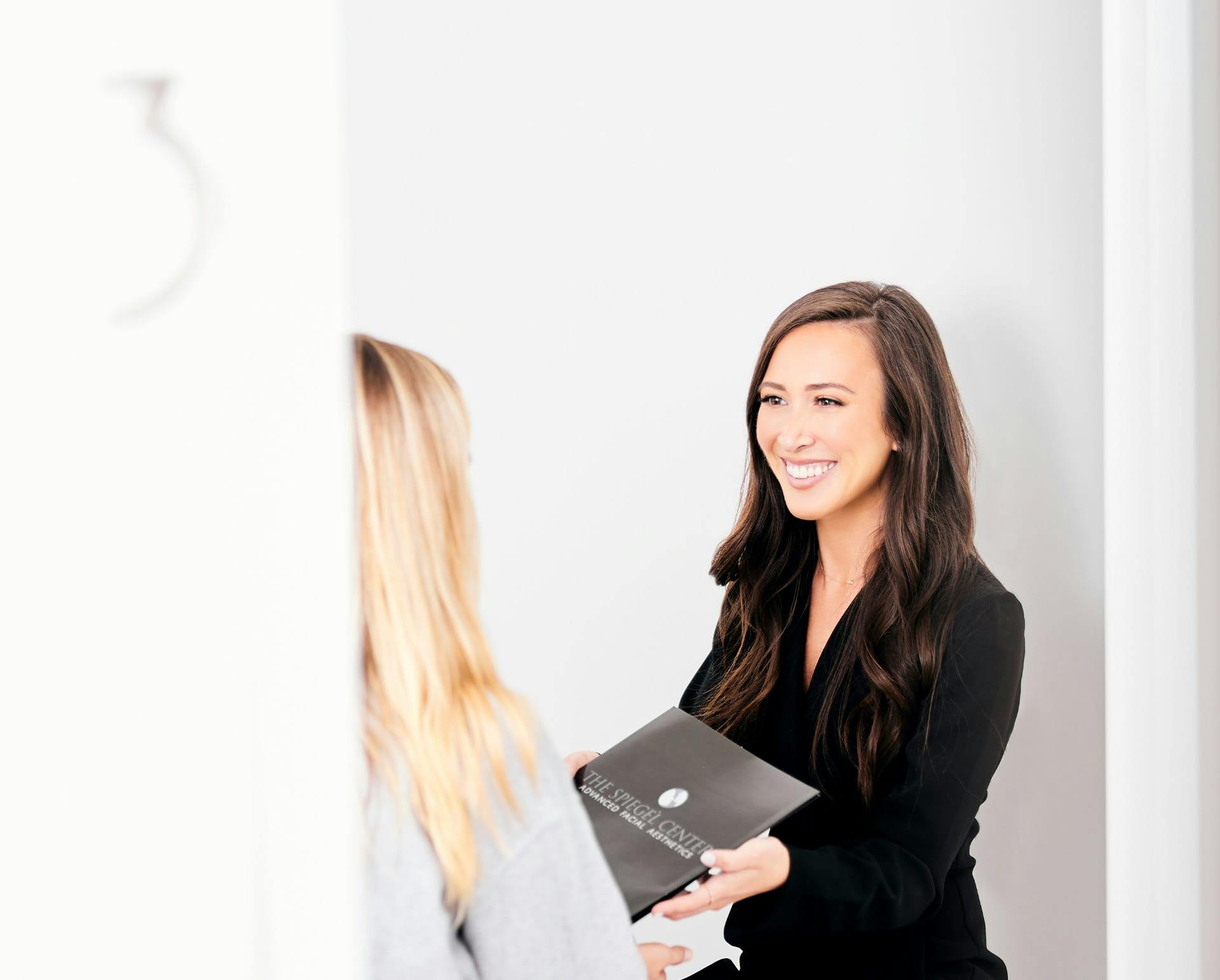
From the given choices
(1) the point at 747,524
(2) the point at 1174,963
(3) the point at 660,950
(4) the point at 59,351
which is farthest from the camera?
(1) the point at 747,524

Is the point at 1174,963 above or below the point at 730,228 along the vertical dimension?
below

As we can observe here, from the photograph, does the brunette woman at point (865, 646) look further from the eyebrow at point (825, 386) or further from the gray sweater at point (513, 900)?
the gray sweater at point (513, 900)

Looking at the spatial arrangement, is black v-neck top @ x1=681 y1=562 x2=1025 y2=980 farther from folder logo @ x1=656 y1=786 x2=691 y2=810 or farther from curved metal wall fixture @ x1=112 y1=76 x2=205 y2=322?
curved metal wall fixture @ x1=112 y1=76 x2=205 y2=322

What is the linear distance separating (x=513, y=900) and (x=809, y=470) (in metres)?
0.60

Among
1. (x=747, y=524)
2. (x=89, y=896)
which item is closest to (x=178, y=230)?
(x=89, y=896)

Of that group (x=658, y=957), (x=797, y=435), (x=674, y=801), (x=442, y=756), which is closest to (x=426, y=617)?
(x=442, y=756)

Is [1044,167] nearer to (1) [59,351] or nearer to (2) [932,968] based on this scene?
(2) [932,968]

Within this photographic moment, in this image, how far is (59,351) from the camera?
509 millimetres

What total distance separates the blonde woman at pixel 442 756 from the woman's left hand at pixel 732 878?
0.61 feet

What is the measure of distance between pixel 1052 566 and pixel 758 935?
48cm

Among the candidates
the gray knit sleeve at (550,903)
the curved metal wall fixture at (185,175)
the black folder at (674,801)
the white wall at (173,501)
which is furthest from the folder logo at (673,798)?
the curved metal wall fixture at (185,175)

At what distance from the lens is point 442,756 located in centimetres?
70

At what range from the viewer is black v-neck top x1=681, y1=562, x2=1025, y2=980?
104 cm

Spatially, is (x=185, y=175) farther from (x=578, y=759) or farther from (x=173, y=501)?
(x=578, y=759)
